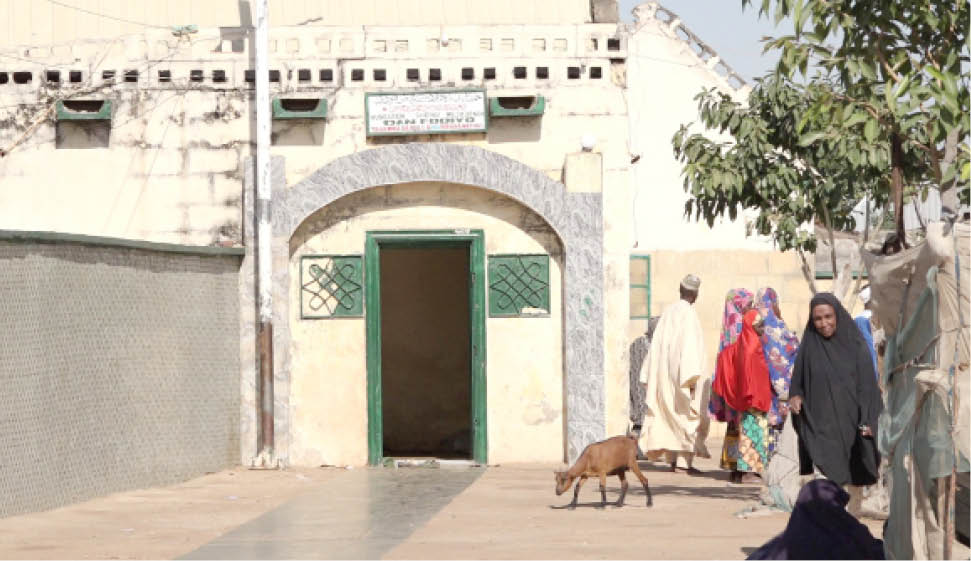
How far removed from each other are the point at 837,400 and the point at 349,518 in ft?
11.6

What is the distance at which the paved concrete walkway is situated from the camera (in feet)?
32.0

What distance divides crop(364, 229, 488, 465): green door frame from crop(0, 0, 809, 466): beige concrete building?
0.07ft

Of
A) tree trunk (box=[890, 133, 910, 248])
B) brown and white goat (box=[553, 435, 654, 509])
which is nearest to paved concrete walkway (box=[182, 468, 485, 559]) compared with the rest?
brown and white goat (box=[553, 435, 654, 509])

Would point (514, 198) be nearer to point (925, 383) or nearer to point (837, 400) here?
point (837, 400)

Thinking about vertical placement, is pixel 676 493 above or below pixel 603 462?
below

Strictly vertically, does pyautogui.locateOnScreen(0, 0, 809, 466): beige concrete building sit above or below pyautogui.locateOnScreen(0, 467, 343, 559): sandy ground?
above

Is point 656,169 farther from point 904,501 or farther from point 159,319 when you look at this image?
point 904,501

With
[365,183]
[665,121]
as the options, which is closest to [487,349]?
[365,183]

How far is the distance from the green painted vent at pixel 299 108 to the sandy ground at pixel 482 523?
3406 millimetres

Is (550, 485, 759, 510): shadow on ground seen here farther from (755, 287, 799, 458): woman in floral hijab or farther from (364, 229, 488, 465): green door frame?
(364, 229, 488, 465): green door frame

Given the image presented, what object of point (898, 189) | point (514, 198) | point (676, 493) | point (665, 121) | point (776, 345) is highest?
point (665, 121)

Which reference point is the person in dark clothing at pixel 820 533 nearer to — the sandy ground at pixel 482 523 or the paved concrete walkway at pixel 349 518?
the sandy ground at pixel 482 523

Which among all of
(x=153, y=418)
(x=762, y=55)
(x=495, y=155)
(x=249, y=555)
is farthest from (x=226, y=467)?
(x=762, y=55)

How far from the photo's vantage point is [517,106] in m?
15.4
